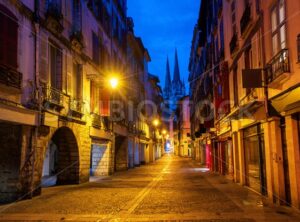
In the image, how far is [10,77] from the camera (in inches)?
470

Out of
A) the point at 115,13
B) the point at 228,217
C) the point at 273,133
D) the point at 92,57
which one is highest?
the point at 115,13

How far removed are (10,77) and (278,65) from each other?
26.9 feet

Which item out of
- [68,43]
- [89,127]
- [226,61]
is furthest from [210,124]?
[68,43]

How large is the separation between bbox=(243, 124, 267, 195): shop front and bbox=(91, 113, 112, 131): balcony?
8587mm

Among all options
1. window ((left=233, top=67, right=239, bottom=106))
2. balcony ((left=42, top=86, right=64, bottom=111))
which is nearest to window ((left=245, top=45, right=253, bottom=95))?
window ((left=233, top=67, right=239, bottom=106))

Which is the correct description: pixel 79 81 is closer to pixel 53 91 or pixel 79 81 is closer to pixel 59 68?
pixel 59 68

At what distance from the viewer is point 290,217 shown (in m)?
9.23

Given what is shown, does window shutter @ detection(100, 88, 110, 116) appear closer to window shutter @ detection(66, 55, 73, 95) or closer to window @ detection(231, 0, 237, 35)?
window shutter @ detection(66, 55, 73, 95)

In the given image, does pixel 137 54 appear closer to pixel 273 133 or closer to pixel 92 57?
pixel 92 57

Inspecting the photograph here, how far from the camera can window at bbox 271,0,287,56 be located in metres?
10.5

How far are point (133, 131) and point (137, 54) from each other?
10.0m

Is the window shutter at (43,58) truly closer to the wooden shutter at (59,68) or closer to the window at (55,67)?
the window at (55,67)

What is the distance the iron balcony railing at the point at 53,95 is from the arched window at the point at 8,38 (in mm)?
2353

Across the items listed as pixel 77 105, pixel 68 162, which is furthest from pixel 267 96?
pixel 68 162
